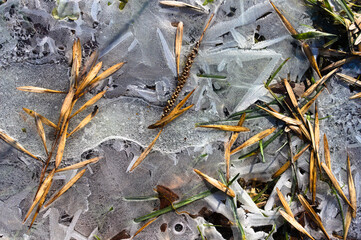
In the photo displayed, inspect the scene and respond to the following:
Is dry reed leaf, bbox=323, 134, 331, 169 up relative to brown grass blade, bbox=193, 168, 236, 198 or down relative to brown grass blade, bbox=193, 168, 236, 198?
up

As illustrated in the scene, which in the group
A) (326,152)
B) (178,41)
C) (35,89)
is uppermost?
(178,41)

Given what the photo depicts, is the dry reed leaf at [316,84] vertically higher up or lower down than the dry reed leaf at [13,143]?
higher up

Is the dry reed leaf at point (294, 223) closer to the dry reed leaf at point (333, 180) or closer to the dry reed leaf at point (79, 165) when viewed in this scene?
the dry reed leaf at point (333, 180)

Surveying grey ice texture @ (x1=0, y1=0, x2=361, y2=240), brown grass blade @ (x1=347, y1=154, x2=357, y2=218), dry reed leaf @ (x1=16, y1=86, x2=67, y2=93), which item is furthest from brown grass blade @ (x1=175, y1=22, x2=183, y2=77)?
brown grass blade @ (x1=347, y1=154, x2=357, y2=218)

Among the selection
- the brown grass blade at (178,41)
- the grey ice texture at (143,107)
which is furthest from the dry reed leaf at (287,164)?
the brown grass blade at (178,41)

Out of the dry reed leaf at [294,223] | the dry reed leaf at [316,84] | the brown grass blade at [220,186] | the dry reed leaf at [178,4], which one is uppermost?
the dry reed leaf at [178,4]

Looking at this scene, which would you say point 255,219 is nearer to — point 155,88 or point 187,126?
point 187,126

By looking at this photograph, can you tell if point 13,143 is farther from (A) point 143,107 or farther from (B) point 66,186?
(A) point 143,107

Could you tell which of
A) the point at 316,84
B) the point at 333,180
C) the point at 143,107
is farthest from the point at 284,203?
the point at 143,107

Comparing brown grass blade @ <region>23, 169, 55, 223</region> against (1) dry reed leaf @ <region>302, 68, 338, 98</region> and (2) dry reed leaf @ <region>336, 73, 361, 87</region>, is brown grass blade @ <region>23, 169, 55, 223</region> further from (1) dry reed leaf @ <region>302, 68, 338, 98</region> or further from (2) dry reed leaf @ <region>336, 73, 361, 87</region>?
(2) dry reed leaf @ <region>336, 73, 361, 87</region>
